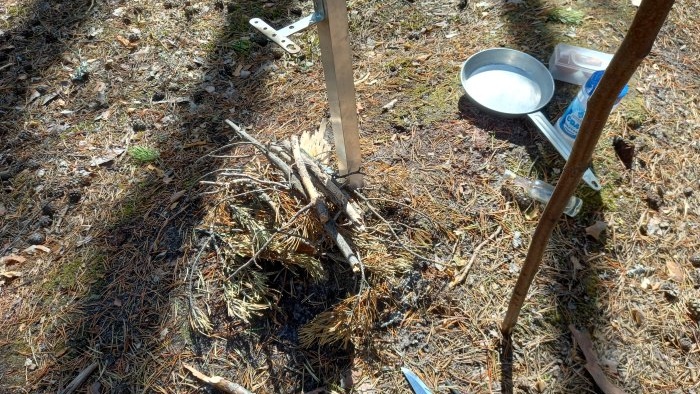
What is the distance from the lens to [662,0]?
2.54 feet

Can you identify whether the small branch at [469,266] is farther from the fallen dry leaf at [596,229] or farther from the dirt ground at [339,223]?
the fallen dry leaf at [596,229]

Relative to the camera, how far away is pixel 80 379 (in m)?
1.81

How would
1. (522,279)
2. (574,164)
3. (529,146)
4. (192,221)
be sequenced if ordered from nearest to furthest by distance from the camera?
1. (574,164)
2. (522,279)
3. (192,221)
4. (529,146)

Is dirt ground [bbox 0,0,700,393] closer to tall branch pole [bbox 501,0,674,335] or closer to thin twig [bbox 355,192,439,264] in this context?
thin twig [bbox 355,192,439,264]

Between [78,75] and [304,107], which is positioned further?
[78,75]

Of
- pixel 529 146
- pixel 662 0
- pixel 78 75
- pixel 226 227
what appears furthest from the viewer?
pixel 78 75

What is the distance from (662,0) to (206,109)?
2.35 m

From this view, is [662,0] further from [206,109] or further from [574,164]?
[206,109]

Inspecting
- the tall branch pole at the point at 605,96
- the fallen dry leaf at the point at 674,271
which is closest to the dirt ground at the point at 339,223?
the fallen dry leaf at the point at 674,271

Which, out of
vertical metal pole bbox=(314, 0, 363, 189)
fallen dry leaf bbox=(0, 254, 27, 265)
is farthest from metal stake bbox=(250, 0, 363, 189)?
fallen dry leaf bbox=(0, 254, 27, 265)

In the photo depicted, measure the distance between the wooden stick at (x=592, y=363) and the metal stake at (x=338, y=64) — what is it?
3.56ft

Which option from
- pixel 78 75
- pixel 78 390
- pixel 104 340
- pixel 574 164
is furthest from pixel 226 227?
pixel 78 75

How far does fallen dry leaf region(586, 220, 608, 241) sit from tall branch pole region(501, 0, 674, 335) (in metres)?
0.78

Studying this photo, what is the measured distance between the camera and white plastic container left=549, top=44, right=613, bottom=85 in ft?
8.50
